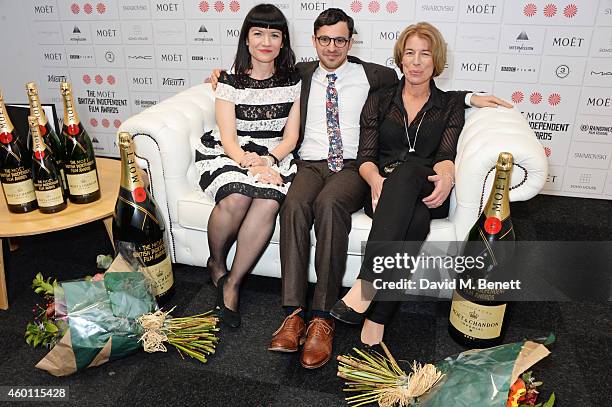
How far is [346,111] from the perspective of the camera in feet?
7.14

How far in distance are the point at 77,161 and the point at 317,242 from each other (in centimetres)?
100

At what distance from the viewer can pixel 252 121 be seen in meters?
2.18

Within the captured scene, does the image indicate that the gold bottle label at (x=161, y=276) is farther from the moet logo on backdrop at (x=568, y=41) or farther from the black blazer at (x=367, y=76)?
the moet logo on backdrop at (x=568, y=41)

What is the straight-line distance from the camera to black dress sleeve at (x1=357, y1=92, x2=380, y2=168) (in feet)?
6.80

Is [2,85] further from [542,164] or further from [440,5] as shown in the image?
[542,164]

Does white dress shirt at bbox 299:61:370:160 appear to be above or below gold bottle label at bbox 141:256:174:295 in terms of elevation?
above

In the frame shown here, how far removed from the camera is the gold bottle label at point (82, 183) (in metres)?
2.02

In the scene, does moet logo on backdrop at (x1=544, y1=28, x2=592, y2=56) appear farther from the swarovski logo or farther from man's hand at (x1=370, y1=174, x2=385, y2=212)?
the swarovski logo

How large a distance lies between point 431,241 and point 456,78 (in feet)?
4.91

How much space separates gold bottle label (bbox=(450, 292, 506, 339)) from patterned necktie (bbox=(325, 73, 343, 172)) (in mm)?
735

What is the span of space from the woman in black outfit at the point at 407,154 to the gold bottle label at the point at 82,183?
1078mm

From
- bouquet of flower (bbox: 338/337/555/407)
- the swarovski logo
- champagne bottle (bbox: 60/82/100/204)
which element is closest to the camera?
bouquet of flower (bbox: 338/337/555/407)

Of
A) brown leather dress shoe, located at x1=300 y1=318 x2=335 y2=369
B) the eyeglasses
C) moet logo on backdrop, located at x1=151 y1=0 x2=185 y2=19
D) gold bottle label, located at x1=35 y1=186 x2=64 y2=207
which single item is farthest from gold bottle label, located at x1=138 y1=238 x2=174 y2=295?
moet logo on backdrop, located at x1=151 y1=0 x2=185 y2=19

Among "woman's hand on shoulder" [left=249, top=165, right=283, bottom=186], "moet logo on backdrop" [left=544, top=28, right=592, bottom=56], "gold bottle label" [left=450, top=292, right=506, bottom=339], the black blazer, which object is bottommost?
"gold bottle label" [left=450, top=292, right=506, bottom=339]
